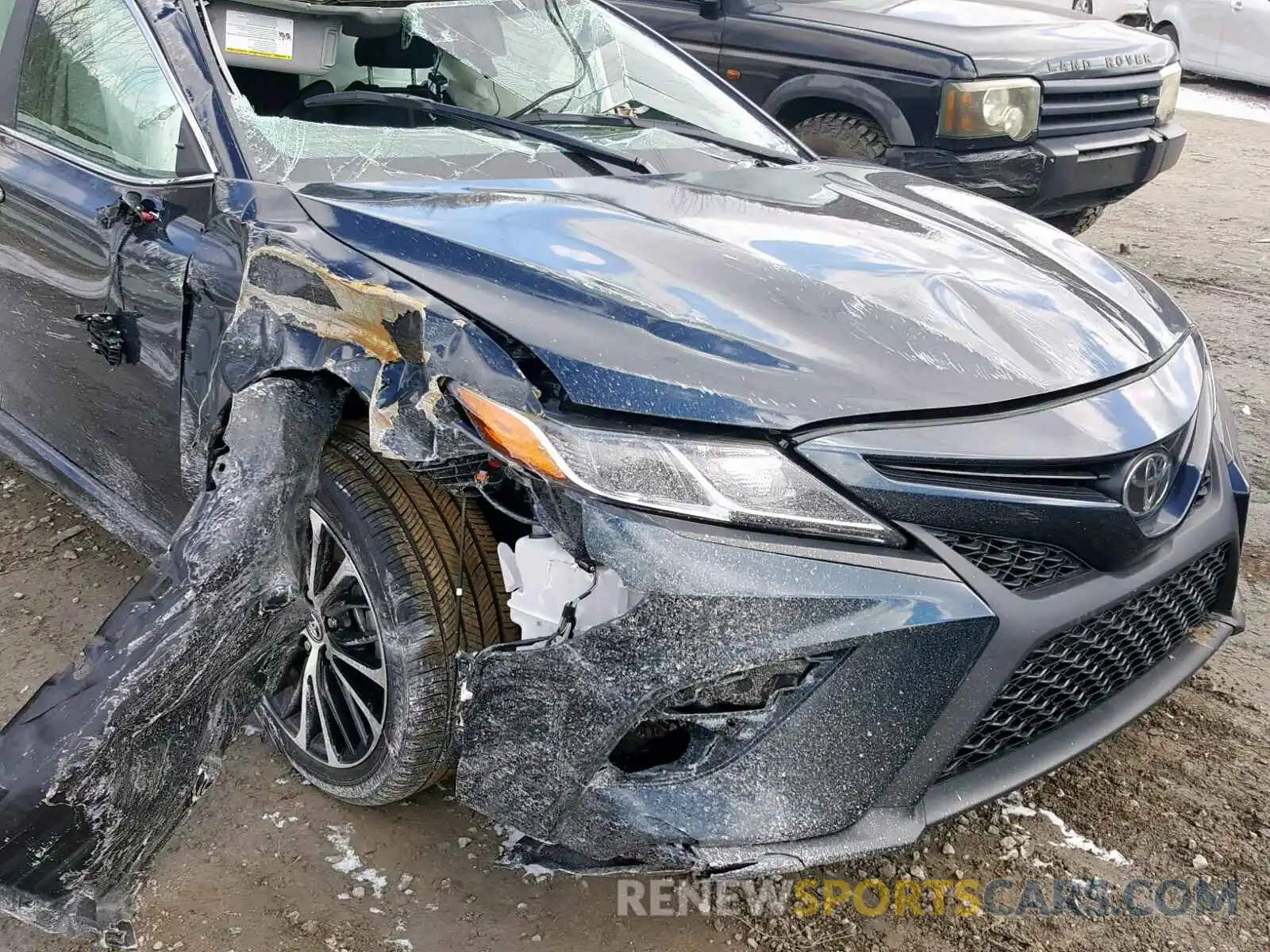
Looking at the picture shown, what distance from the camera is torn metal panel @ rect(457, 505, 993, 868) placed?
1.59 m

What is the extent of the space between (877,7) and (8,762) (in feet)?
16.2

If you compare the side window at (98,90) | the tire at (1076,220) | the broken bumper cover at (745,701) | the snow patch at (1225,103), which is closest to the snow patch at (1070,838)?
the broken bumper cover at (745,701)

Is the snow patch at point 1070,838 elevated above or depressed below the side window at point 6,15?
below

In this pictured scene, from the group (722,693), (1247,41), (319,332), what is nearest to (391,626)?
(319,332)

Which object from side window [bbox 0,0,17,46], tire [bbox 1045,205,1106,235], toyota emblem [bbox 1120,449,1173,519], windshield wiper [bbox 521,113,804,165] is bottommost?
tire [bbox 1045,205,1106,235]

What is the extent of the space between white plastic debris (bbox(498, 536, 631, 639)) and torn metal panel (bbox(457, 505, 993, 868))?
3 centimetres

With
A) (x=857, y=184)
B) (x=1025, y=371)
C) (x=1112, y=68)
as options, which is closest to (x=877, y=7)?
(x=1112, y=68)

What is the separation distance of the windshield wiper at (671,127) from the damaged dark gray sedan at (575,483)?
33 centimetres

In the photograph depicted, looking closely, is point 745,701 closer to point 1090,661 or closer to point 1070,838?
point 1090,661

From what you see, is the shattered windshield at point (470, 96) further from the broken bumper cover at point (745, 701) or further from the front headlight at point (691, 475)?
the broken bumper cover at point (745, 701)

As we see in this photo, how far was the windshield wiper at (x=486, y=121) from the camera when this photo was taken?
8.46ft

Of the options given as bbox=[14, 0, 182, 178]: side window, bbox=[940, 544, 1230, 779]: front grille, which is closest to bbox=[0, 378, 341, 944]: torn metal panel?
bbox=[14, 0, 182, 178]: side window

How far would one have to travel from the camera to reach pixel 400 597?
194 cm

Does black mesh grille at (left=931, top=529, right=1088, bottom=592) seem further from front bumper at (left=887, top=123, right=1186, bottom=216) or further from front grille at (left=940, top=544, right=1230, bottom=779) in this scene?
front bumper at (left=887, top=123, right=1186, bottom=216)
